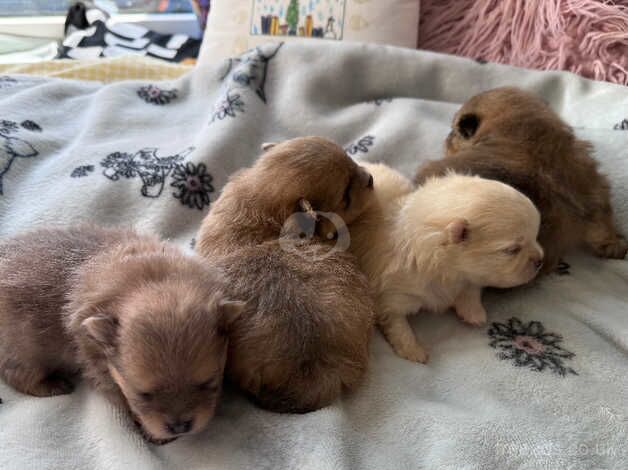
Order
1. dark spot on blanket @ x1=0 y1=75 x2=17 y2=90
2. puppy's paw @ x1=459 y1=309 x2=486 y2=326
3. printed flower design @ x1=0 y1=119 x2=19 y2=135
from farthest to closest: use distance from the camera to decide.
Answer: dark spot on blanket @ x1=0 y1=75 x2=17 y2=90, printed flower design @ x1=0 y1=119 x2=19 y2=135, puppy's paw @ x1=459 y1=309 x2=486 y2=326

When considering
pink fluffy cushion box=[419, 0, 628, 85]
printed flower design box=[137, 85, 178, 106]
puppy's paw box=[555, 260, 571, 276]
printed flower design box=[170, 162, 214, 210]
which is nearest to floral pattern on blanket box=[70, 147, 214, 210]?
printed flower design box=[170, 162, 214, 210]

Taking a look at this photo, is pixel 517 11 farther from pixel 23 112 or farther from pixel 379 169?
pixel 23 112

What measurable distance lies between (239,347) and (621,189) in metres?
1.51

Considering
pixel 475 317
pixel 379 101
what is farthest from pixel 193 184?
pixel 475 317

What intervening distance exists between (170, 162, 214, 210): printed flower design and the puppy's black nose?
1.01m

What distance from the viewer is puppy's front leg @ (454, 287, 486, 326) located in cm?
166

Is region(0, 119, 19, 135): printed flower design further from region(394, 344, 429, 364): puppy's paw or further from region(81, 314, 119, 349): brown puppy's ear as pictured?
region(394, 344, 429, 364): puppy's paw

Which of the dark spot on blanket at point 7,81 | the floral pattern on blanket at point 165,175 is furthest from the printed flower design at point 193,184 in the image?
the dark spot on blanket at point 7,81

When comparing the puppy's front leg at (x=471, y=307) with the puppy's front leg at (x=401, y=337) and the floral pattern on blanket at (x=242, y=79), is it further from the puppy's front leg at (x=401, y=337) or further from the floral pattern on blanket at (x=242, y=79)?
the floral pattern on blanket at (x=242, y=79)

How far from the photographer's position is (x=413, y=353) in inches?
61.0

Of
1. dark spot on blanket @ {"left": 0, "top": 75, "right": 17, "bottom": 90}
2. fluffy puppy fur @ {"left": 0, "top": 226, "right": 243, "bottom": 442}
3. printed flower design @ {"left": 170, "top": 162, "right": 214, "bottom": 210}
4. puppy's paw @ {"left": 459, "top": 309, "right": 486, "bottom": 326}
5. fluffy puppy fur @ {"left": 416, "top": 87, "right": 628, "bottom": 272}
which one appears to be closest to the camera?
fluffy puppy fur @ {"left": 0, "top": 226, "right": 243, "bottom": 442}

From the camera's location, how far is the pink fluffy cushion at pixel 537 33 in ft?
7.79

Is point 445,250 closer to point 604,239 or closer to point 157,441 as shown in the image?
point 604,239

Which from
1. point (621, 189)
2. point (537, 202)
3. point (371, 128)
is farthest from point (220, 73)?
point (621, 189)
